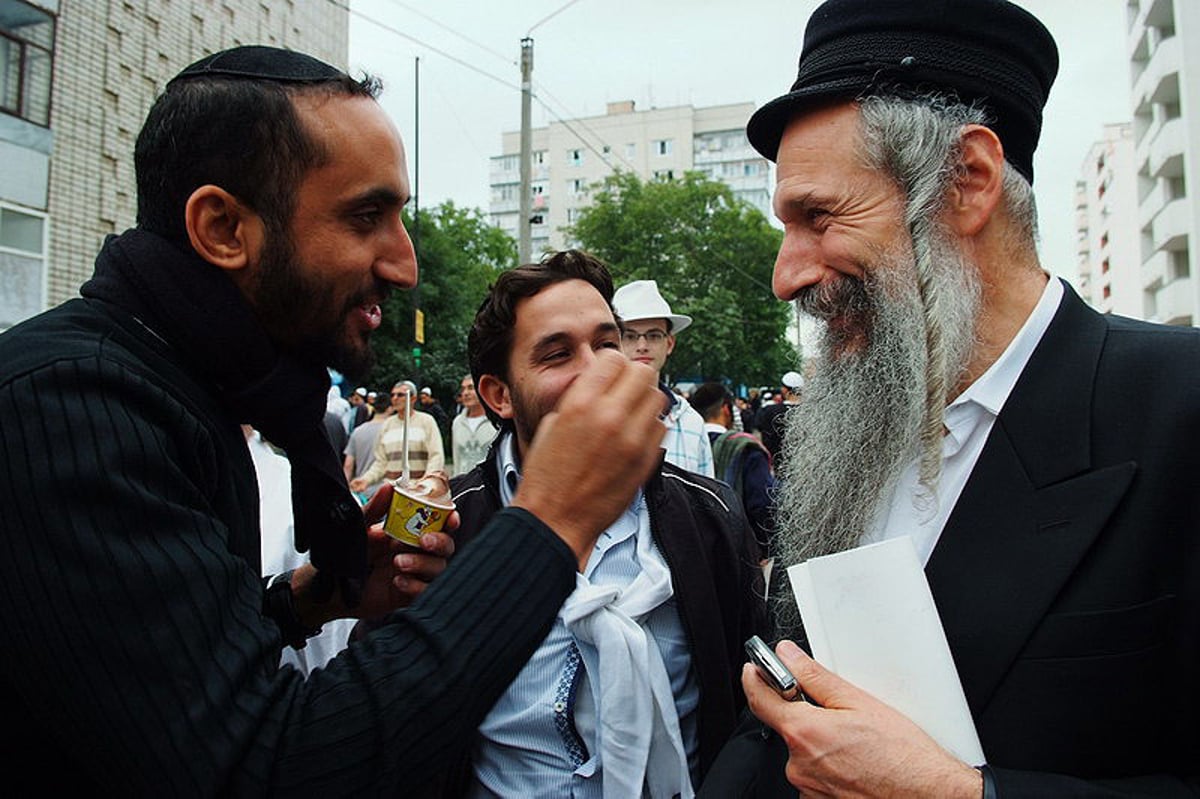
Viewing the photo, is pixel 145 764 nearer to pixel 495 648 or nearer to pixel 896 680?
pixel 495 648

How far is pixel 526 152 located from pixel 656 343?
862cm

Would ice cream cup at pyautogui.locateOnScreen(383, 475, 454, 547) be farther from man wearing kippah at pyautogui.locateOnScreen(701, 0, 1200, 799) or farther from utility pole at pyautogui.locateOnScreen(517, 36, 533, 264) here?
utility pole at pyautogui.locateOnScreen(517, 36, 533, 264)

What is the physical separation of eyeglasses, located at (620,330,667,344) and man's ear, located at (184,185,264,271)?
4298 millimetres

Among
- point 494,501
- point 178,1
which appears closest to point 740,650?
point 494,501

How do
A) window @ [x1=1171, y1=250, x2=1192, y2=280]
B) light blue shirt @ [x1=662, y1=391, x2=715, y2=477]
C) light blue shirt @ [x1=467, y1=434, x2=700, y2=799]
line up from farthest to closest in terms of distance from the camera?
window @ [x1=1171, y1=250, x2=1192, y2=280] < light blue shirt @ [x1=662, y1=391, x2=715, y2=477] < light blue shirt @ [x1=467, y1=434, x2=700, y2=799]

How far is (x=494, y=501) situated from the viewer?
239cm

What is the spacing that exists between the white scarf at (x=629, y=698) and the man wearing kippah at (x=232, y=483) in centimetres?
61

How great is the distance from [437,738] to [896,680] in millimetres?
678

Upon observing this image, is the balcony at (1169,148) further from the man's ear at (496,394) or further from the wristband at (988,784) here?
the wristband at (988,784)

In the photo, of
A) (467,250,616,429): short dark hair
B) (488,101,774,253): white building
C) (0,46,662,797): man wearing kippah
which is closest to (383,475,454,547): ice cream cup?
(0,46,662,797): man wearing kippah

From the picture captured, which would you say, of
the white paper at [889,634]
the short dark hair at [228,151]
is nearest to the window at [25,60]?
the short dark hair at [228,151]

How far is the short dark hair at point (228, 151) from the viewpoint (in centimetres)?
138

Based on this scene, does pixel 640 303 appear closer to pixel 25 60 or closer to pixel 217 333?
pixel 217 333

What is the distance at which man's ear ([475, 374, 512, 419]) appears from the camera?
2678 mm
